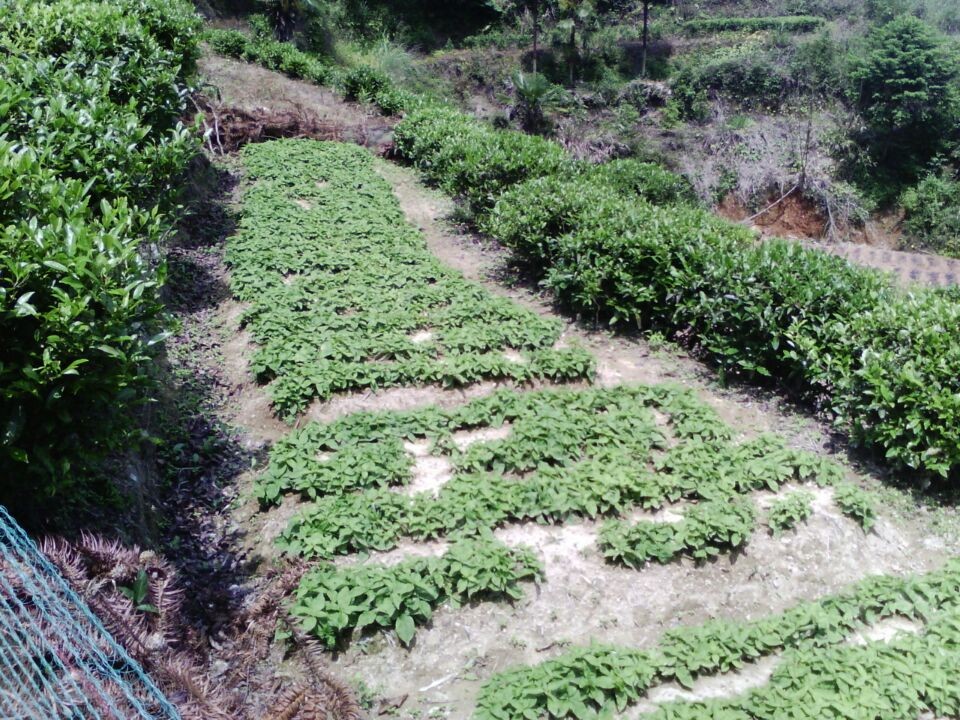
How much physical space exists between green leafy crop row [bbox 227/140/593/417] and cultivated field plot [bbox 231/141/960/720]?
1.7 inches

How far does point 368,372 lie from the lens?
256 inches

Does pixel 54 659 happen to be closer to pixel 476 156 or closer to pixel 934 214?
pixel 476 156

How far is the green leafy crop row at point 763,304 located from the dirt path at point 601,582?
1.38ft

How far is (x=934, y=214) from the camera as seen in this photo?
2308 cm

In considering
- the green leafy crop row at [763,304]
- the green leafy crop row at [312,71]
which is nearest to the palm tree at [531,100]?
the green leafy crop row at [312,71]

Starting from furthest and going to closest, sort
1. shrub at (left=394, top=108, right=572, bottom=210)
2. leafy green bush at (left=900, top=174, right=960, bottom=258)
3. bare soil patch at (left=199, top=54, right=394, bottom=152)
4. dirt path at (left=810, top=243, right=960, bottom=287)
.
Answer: leafy green bush at (left=900, top=174, right=960, bottom=258) < dirt path at (left=810, top=243, right=960, bottom=287) < bare soil patch at (left=199, top=54, right=394, bottom=152) < shrub at (left=394, top=108, right=572, bottom=210)

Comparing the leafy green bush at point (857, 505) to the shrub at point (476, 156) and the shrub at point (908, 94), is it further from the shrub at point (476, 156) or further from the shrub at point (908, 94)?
the shrub at point (908, 94)

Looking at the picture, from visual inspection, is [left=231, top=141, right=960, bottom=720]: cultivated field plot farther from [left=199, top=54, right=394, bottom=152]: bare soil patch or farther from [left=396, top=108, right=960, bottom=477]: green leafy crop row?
[left=199, top=54, right=394, bottom=152]: bare soil patch

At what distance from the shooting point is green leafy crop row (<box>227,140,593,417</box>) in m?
6.57

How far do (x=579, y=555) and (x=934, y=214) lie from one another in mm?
23395

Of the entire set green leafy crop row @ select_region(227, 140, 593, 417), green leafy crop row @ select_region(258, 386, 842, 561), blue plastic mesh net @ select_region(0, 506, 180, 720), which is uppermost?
blue plastic mesh net @ select_region(0, 506, 180, 720)

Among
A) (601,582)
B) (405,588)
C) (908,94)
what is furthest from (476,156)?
(908,94)

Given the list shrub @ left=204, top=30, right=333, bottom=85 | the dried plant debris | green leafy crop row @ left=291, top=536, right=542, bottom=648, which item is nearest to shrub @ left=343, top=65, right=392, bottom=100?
shrub @ left=204, top=30, right=333, bottom=85

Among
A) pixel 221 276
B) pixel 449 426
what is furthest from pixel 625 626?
pixel 221 276
